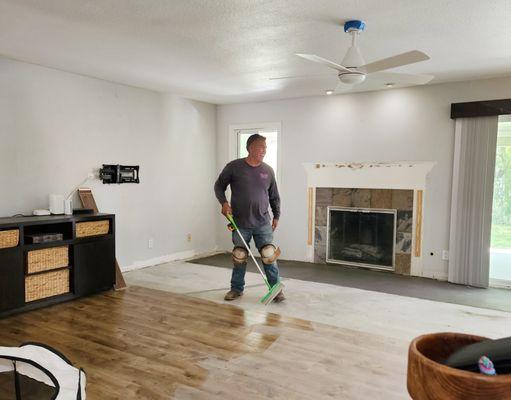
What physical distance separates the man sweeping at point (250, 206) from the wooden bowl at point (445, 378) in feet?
8.89

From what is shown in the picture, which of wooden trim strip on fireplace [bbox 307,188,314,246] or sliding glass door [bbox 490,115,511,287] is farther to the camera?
wooden trim strip on fireplace [bbox 307,188,314,246]

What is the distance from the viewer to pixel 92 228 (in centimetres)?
400

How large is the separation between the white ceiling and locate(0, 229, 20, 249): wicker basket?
1551 millimetres

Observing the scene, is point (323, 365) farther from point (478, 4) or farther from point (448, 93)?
point (448, 93)

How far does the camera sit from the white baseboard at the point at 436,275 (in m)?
4.79

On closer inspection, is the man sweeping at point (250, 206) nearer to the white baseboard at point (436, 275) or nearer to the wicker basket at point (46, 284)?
the wicker basket at point (46, 284)

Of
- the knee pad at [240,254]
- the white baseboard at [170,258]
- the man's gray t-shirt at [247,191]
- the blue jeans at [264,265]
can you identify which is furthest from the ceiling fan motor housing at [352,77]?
the white baseboard at [170,258]

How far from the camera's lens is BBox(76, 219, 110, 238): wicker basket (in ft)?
12.7

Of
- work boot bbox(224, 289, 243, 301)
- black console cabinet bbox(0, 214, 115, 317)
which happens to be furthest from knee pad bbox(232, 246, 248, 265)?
black console cabinet bbox(0, 214, 115, 317)

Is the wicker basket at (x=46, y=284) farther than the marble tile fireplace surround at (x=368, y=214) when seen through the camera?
No

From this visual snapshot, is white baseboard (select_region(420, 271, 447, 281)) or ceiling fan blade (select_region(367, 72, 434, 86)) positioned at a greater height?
ceiling fan blade (select_region(367, 72, 434, 86))

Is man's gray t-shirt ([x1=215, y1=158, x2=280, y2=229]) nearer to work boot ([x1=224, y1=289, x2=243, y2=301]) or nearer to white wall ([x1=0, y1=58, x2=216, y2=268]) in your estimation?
work boot ([x1=224, y1=289, x2=243, y2=301])

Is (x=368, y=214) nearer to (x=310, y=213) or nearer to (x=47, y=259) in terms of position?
(x=310, y=213)

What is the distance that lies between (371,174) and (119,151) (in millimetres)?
3144
